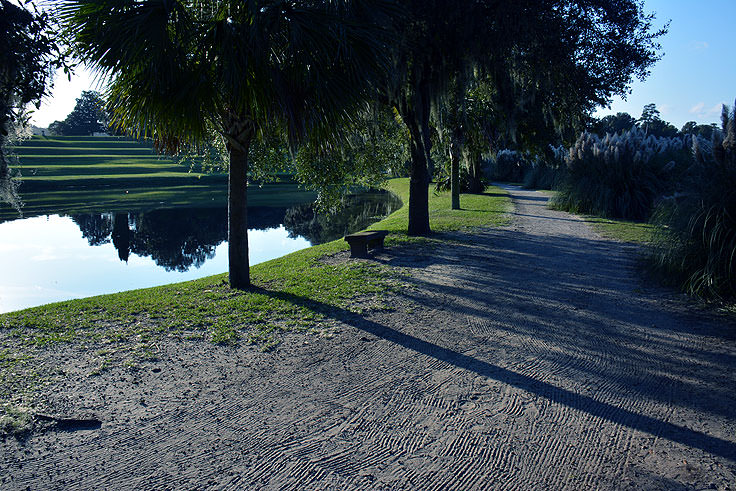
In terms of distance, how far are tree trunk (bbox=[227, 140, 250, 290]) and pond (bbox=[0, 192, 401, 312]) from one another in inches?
154

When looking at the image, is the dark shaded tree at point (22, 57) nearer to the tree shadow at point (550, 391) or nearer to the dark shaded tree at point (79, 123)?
the tree shadow at point (550, 391)

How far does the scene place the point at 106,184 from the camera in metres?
40.2

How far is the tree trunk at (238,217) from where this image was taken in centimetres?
809

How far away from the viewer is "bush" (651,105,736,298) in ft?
21.1

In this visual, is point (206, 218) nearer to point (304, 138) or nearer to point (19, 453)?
point (304, 138)

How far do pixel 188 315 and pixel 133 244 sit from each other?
435 inches

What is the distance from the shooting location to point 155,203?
28.5m

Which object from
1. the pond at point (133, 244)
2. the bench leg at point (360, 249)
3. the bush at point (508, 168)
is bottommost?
the pond at point (133, 244)

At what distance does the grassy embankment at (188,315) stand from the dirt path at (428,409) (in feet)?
1.06

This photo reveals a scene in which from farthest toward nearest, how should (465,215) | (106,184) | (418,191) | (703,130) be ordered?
1. (703,130)
2. (106,184)
3. (465,215)
4. (418,191)

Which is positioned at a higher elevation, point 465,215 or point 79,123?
point 79,123

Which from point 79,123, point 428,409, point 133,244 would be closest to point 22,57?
point 428,409

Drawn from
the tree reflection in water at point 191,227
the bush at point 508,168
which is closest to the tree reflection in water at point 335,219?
the tree reflection in water at point 191,227

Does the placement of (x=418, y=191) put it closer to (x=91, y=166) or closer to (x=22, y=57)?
(x=22, y=57)
